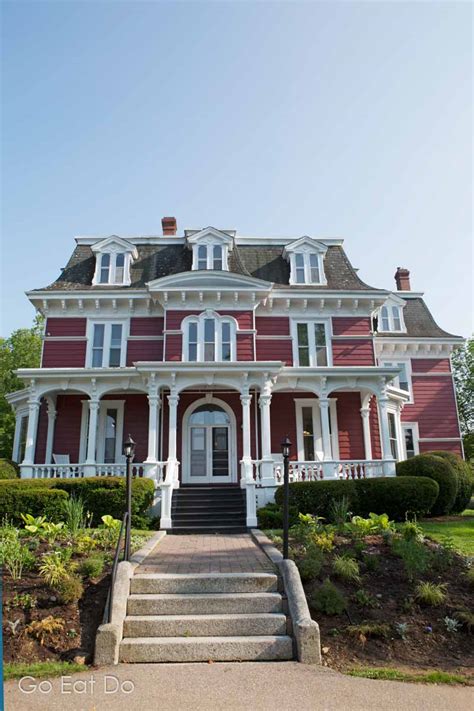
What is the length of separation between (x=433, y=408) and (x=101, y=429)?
15896 millimetres

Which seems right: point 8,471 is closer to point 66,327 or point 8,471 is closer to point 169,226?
point 66,327

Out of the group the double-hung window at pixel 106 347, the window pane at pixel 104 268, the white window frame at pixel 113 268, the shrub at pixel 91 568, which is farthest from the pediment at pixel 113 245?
the shrub at pixel 91 568

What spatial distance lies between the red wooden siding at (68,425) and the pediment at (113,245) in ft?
20.9

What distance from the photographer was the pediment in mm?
21214

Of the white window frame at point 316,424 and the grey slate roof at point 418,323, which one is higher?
the grey slate roof at point 418,323

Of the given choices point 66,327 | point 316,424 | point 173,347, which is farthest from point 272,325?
point 66,327

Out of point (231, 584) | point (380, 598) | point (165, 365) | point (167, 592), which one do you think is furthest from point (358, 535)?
point (165, 365)

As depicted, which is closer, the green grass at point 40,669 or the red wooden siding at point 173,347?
the green grass at point 40,669

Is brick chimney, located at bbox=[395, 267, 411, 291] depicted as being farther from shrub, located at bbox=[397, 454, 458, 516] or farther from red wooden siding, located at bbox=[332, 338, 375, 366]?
shrub, located at bbox=[397, 454, 458, 516]

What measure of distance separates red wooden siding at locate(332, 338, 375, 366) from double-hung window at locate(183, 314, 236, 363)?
4.29 m

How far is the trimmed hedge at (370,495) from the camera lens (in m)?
14.0

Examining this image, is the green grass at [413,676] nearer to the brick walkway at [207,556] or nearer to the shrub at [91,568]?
the brick walkway at [207,556]

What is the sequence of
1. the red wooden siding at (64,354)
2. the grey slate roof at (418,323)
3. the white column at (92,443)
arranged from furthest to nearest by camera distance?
the grey slate roof at (418,323) < the red wooden siding at (64,354) < the white column at (92,443)

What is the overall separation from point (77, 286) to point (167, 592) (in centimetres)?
1587
